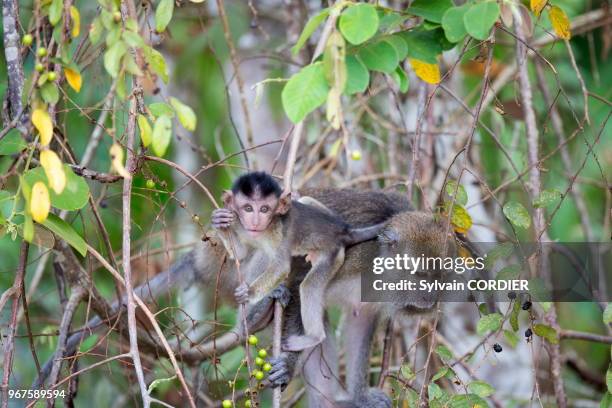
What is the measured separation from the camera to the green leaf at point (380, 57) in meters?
3.75

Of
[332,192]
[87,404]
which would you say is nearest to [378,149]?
[332,192]

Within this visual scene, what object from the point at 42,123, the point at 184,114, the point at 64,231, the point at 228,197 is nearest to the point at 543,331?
the point at 228,197

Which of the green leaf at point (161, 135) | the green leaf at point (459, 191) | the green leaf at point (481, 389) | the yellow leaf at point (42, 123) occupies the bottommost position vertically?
the green leaf at point (481, 389)

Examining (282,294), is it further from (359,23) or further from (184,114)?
(359,23)

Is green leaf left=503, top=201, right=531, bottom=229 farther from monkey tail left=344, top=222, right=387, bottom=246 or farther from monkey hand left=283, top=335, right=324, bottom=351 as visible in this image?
monkey hand left=283, top=335, right=324, bottom=351

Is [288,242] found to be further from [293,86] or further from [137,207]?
[137,207]

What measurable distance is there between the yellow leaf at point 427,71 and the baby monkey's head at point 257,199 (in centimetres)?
93

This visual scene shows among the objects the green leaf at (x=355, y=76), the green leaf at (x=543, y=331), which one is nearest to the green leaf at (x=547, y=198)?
the green leaf at (x=543, y=331)

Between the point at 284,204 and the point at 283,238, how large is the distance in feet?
0.93

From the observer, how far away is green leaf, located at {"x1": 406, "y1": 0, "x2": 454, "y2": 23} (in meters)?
4.03

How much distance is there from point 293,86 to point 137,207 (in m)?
3.96

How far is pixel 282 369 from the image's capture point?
524 centimetres

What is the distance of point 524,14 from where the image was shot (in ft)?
19.0

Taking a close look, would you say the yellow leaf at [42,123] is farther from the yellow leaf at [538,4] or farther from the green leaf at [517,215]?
the yellow leaf at [538,4]
